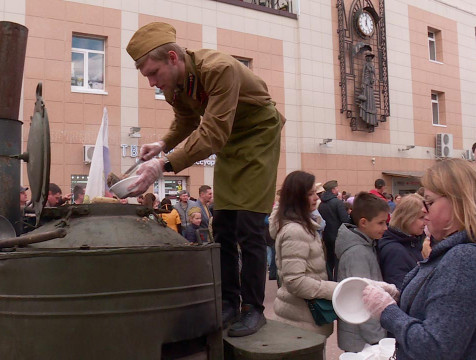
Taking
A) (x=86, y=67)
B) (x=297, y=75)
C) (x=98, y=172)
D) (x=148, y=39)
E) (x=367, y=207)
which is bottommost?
(x=367, y=207)

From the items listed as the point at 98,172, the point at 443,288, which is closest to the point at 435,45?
the point at 98,172

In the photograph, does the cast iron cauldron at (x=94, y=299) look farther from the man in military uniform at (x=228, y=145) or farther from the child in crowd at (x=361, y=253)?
the child in crowd at (x=361, y=253)

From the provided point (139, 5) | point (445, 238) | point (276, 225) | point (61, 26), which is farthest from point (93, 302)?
point (139, 5)

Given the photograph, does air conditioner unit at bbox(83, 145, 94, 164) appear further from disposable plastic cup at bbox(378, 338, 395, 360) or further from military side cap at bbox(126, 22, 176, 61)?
disposable plastic cup at bbox(378, 338, 395, 360)

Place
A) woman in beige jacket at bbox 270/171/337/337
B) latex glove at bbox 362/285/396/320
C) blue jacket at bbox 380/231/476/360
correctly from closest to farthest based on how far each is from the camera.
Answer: blue jacket at bbox 380/231/476/360 < latex glove at bbox 362/285/396/320 < woman in beige jacket at bbox 270/171/337/337

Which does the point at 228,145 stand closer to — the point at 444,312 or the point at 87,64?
the point at 444,312

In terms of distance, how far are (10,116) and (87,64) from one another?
967 centimetres

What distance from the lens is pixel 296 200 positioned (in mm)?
3541

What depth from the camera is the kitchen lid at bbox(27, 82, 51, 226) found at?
2457 mm

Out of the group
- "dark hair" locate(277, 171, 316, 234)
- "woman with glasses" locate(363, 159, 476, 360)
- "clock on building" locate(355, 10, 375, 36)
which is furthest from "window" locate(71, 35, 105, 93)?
"woman with glasses" locate(363, 159, 476, 360)

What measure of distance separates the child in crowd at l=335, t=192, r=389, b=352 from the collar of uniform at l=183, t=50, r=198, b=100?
5.20 feet

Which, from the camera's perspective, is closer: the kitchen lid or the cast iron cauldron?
the cast iron cauldron

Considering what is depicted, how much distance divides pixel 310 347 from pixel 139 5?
11.8 metres

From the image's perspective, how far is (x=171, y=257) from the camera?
2084 millimetres
